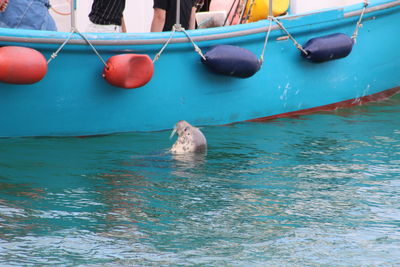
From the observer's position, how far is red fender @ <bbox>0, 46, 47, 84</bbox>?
659 cm

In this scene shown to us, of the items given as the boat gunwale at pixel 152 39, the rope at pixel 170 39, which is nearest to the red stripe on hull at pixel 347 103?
the boat gunwale at pixel 152 39

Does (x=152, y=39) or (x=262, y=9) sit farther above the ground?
(x=262, y=9)

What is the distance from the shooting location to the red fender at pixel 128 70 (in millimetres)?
7184

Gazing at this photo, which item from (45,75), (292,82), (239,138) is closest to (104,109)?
(45,75)

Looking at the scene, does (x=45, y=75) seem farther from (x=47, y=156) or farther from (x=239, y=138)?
(x=239, y=138)

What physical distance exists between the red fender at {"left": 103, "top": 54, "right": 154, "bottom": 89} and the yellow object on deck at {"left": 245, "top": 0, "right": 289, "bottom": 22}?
1.79 metres

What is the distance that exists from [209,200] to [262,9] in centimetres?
370

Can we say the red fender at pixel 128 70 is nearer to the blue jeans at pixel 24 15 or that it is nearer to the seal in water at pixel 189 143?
the seal in water at pixel 189 143

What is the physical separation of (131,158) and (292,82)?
272 cm

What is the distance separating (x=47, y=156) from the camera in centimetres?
674

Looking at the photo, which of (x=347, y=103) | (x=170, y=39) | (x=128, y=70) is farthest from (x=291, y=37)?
(x=128, y=70)

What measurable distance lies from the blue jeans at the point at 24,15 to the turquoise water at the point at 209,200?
1.07m

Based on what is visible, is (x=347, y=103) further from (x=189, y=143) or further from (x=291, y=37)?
(x=189, y=143)

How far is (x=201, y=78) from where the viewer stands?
8055 mm
